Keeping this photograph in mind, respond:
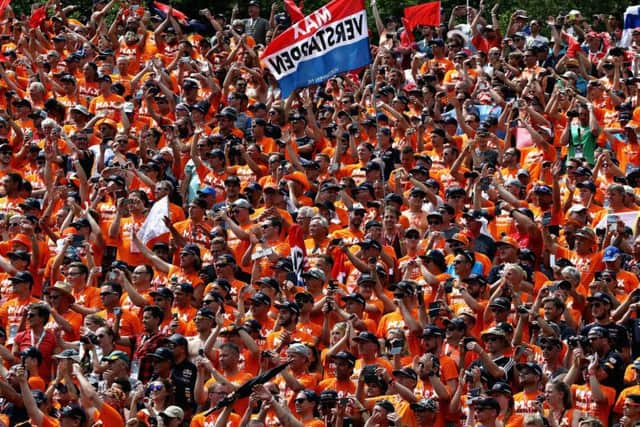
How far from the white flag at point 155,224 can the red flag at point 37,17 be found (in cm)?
900

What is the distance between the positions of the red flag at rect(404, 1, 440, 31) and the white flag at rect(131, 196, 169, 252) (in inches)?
359

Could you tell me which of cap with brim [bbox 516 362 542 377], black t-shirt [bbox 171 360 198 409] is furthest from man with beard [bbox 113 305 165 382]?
cap with brim [bbox 516 362 542 377]

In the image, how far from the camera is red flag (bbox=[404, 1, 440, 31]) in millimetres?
27047

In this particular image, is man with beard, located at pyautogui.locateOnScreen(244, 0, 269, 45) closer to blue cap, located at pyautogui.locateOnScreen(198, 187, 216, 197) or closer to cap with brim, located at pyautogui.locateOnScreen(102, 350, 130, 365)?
blue cap, located at pyautogui.locateOnScreen(198, 187, 216, 197)

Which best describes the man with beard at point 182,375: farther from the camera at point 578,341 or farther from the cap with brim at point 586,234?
the cap with brim at point 586,234

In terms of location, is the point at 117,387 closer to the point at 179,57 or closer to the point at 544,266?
the point at 544,266

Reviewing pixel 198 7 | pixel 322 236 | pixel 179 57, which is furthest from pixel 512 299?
pixel 198 7

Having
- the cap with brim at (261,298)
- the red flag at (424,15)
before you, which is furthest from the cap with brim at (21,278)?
the red flag at (424,15)

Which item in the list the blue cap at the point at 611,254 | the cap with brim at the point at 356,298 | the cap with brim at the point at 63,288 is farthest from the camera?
the cap with brim at the point at 63,288

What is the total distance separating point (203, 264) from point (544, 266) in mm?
3450

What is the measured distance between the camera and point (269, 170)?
2078cm

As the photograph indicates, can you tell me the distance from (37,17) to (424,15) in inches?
233

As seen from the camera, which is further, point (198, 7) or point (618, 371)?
point (198, 7)

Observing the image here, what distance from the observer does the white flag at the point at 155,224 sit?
18.8 metres
